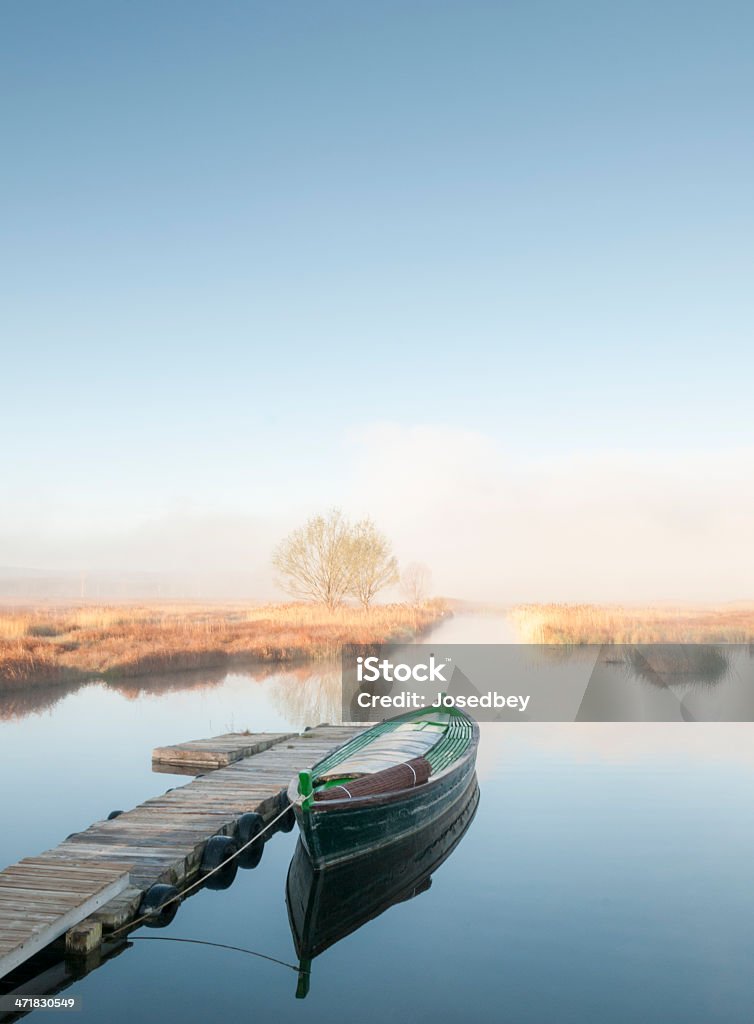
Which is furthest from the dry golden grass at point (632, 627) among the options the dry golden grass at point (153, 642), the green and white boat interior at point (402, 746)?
the green and white boat interior at point (402, 746)

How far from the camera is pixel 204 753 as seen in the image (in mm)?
17859

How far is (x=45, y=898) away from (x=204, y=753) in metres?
9.30

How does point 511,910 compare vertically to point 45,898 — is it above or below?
below

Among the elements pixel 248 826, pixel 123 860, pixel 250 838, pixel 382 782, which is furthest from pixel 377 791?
pixel 123 860

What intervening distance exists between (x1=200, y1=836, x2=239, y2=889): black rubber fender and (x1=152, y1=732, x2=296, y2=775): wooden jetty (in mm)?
5946

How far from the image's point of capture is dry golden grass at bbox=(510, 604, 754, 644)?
36594 mm

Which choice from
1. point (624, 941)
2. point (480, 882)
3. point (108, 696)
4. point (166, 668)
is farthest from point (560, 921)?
point (166, 668)

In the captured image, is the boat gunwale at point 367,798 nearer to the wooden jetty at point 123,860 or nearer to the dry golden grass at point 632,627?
the wooden jetty at point 123,860

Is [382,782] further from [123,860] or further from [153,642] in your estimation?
[153,642]

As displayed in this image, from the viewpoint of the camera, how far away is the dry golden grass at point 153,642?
29969 millimetres

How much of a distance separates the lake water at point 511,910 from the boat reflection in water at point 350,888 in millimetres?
152

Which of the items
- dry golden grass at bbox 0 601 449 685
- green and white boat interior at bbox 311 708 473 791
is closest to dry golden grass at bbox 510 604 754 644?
dry golden grass at bbox 0 601 449 685

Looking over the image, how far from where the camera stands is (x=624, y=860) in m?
12.8

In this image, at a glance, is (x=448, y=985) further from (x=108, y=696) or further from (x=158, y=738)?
(x=108, y=696)
